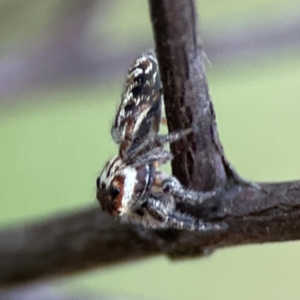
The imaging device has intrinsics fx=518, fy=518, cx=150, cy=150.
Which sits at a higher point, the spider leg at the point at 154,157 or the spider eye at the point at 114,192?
Result: the spider leg at the point at 154,157

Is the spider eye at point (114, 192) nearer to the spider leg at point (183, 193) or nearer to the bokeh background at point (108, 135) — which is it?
the spider leg at point (183, 193)

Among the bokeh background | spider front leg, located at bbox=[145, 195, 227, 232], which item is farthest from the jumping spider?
the bokeh background

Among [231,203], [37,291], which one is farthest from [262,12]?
[231,203]

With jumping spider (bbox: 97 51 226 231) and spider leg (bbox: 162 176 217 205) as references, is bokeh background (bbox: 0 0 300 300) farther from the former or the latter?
spider leg (bbox: 162 176 217 205)

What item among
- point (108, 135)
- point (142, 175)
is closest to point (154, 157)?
point (142, 175)

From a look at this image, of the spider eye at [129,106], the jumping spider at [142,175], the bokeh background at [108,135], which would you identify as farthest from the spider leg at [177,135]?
the bokeh background at [108,135]
